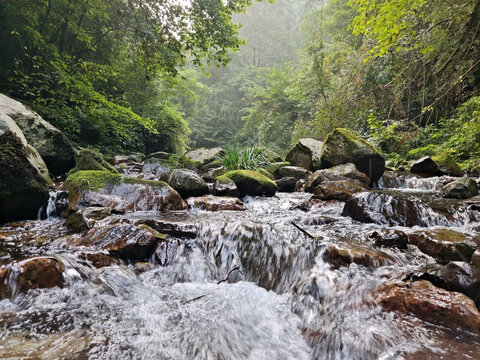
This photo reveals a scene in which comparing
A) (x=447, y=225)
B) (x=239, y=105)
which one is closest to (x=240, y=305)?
(x=447, y=225)

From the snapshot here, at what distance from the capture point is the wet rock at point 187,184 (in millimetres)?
5273

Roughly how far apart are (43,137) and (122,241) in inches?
169

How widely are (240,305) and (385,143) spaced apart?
10.0 metres

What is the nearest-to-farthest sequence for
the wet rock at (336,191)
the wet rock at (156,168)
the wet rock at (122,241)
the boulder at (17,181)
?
the wet rock at (122,241) < the boulder at (17,181) < the wet rock at (336,191) < the wet rock at (156,168)

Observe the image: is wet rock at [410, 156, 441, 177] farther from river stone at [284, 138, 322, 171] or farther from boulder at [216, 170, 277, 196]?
boulder at [216, 170, 277, 196]

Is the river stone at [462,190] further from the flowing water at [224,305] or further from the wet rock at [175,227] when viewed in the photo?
the wet rock at [175,227]

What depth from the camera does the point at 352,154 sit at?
6.86 metres

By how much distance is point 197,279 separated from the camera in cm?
256

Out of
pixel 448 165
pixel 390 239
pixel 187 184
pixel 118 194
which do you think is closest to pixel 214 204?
pixel 187 184

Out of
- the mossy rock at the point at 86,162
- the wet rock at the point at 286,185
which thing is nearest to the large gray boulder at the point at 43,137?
the mossy rock at the point at 86,162

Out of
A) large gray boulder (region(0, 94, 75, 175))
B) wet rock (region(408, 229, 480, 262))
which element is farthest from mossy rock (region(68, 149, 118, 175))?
wet rock (region(408, 229, 480, 262))

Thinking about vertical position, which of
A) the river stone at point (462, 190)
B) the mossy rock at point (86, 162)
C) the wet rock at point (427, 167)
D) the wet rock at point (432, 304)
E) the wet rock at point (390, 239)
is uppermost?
the wet rock at point (427, 167)

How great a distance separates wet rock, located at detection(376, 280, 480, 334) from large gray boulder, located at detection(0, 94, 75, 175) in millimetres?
6368

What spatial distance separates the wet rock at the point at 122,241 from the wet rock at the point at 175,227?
34 centimetres
